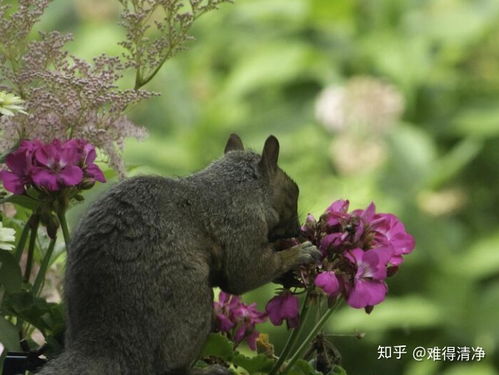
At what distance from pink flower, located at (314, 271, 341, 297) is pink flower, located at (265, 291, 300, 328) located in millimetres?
59

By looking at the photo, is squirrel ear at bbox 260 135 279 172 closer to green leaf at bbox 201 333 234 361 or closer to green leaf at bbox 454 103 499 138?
green leaf at bbox 201 333 234 361

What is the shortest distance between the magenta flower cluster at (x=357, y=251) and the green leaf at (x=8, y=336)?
36 centimetres

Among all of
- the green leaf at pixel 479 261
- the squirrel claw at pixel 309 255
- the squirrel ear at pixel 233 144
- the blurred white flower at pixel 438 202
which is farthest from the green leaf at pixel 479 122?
the squirrel claw at pixel 309 255

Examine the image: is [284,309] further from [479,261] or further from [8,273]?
[479,261]

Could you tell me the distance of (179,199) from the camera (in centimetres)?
124

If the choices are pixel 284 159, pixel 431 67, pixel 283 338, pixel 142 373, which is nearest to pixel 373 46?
pixel 431 67

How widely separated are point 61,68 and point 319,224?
395mm

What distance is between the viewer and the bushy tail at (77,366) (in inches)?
43.3

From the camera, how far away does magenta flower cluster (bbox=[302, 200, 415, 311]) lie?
3.86 feet

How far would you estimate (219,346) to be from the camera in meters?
1.28

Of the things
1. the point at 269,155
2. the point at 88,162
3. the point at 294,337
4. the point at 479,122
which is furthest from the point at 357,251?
the point at 479,122

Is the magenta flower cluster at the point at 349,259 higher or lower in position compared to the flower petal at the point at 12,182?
lower

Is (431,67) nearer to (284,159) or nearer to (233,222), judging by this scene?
(284,159)

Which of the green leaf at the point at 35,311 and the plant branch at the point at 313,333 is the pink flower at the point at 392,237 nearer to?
the plant branch at the point at 313,333
